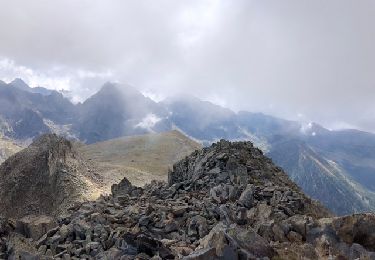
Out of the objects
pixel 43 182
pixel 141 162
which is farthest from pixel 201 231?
pixel 141 162

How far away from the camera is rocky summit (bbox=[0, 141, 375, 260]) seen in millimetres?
23734

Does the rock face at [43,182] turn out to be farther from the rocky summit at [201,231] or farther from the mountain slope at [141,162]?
the rocky summit at [201,231]

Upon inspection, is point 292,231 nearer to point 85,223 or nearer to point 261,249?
point 261,249

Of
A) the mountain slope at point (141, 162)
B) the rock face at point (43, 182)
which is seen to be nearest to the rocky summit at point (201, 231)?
the rock face at point (43, 182)

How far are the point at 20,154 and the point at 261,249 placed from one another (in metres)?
85.6

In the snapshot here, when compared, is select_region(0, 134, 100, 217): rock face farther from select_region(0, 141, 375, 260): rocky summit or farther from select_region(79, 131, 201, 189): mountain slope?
select_region(0, 141, 375, 260): rocky summit

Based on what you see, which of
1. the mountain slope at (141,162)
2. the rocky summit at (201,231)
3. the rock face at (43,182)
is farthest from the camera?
the mountain slope at (141,162)

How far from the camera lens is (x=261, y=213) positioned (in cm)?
3206

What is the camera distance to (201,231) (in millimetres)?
28656

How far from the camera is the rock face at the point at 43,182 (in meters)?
83.4

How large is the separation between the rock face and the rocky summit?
4554 centimetres

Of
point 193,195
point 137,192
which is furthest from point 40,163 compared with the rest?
point 193,195

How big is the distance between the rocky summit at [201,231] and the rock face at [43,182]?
149ft

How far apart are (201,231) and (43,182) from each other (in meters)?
66.6
